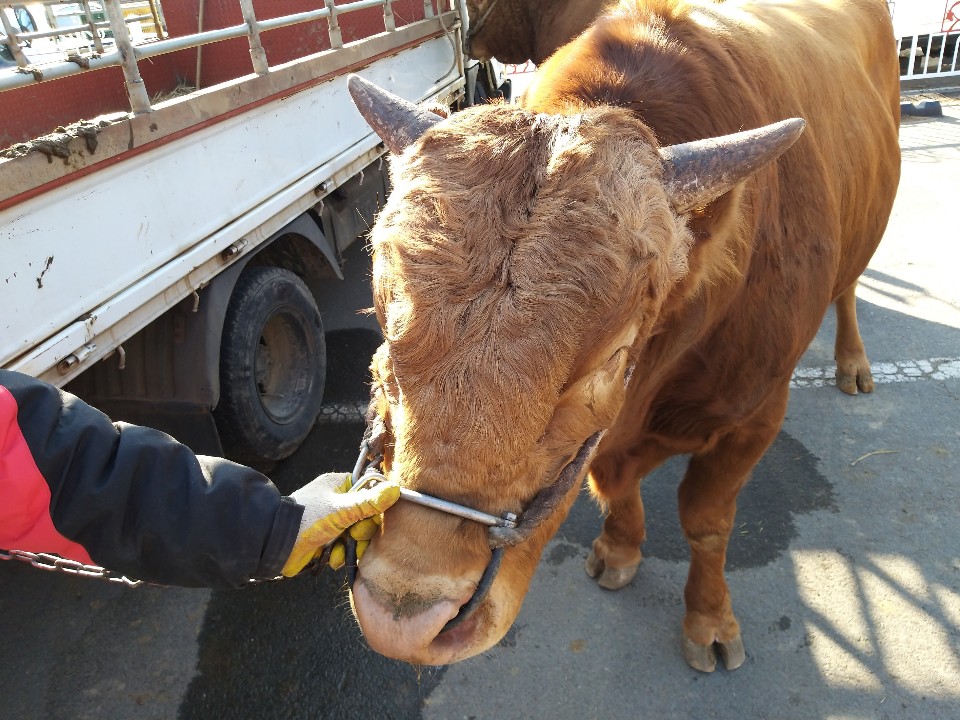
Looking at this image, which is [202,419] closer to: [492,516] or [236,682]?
[236,682]

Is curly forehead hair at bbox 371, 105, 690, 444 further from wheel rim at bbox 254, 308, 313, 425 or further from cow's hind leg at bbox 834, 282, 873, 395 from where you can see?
cow's hind leg at bbox 834, 282, 873, 395

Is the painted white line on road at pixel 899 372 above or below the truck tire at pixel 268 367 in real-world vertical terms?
below

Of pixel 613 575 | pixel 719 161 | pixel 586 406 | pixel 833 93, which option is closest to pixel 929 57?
pixel 833 93

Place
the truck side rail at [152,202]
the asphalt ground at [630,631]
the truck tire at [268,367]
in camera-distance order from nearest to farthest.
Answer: the truck side rail at [152,202], the asphalt ground at [630,631], the truck tire at [268,367]

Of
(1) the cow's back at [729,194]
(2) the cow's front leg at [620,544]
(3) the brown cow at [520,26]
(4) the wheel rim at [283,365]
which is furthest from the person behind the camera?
(3) the brown cow at [520,26]

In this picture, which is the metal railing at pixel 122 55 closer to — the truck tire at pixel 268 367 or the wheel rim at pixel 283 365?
the truck tire at pixel 268 367

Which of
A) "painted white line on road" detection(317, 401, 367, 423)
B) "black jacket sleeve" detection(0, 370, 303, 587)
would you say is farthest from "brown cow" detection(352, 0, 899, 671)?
"painted white line on road" detection(317, 401, 367, 423)

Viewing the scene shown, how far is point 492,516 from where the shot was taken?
5.15ft

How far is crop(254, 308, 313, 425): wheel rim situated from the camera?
4242 mm

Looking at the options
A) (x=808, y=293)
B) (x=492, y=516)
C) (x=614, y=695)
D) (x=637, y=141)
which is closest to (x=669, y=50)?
(x=637, y=141)

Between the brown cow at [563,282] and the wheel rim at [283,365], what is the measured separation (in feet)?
7.86

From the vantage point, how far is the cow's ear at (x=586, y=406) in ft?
5.44

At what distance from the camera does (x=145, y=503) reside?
72.6 inches

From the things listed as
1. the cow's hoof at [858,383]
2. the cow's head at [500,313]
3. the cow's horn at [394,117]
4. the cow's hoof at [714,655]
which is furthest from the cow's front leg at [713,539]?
the cow's hoof at [858,383]
